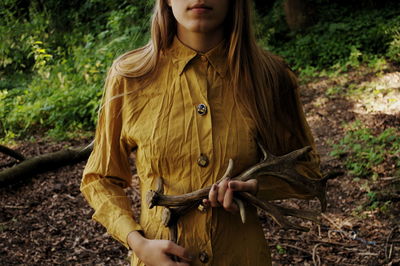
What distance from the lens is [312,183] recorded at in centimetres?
178

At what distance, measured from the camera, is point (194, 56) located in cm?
174

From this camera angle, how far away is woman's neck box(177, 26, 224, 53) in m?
1.75

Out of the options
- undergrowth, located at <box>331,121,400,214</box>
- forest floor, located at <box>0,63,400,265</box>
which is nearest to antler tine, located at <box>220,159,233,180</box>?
forest floor, located at <box>0,63,400,265</box>

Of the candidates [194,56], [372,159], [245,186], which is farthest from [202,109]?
[372,159]

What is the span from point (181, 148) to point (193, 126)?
9cm

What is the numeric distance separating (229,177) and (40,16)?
1155cm

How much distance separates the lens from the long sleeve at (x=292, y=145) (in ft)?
5.97

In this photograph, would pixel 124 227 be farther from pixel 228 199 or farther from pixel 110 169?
pixel 228 199

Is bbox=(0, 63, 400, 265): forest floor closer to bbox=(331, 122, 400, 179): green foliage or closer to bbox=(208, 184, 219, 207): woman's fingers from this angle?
bbox=(331, 122, 400, 179): green foliage

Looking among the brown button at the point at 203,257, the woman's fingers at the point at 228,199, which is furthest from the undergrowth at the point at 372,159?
the woman's fingers at the point at 228,199

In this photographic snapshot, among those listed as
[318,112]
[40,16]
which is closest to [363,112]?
[318,112]

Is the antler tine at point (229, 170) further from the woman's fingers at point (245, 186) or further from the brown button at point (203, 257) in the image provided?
the brown button at point (203, 257)

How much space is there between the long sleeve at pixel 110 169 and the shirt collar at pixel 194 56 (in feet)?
0.79

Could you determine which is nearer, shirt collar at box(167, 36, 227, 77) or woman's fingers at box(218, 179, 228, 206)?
woman's fingers at box(218, 179, 228, 206)
